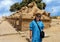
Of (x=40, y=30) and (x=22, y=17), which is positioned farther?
(x=22, y=17)

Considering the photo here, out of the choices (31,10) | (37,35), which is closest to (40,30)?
(37,35)

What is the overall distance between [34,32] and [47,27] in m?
22.3

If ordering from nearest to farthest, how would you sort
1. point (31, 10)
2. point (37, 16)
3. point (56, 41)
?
point (37, 16) → point (56, 41) → point (31, 10)

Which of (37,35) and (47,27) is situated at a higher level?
(37,35)

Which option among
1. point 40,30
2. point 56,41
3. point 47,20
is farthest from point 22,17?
point 40,30

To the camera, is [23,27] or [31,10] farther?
[31,10]

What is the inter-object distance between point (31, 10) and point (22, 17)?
3.48 m

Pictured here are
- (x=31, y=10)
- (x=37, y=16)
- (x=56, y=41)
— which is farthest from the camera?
(x=31, y=10)

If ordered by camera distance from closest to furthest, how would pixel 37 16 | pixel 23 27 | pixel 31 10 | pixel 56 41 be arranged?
pixel 37 16
pixel 56 41
pixel 23 27
pixel 31 10

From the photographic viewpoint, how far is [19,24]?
30.7m

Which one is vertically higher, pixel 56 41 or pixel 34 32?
pixel 34 32

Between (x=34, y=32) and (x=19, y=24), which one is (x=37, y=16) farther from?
(x=19, y=24)

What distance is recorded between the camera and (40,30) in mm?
9438

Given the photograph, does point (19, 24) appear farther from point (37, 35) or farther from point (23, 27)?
point (37, 35)
